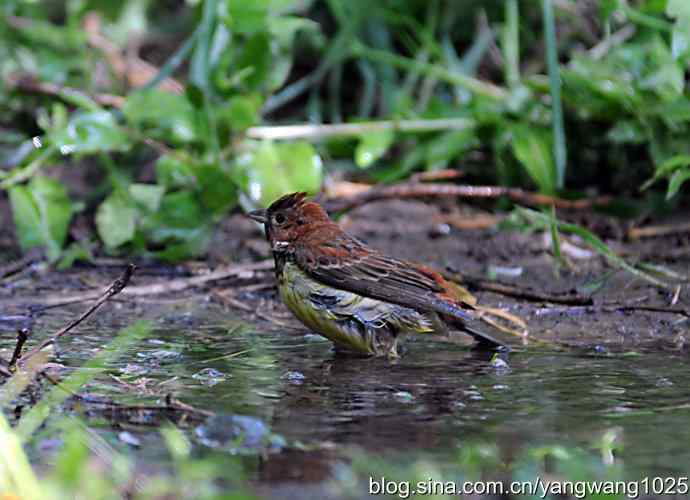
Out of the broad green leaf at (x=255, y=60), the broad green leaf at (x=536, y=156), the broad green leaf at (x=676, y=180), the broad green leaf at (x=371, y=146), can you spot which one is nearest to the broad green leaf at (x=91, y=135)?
the broad green leaf at (x=255, y=60)

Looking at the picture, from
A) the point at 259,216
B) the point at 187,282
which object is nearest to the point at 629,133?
the point at 259,216

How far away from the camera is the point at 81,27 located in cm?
898

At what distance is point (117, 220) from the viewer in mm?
6516

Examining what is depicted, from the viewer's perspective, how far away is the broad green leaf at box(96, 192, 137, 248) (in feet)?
21.2

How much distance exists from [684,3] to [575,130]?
86.1 inches

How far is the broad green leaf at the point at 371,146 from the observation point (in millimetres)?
6891

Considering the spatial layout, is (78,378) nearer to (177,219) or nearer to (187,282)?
(187,282)

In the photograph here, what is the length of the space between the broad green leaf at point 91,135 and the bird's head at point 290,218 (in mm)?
1232

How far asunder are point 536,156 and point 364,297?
219 cm

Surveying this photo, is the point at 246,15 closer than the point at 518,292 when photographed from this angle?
No

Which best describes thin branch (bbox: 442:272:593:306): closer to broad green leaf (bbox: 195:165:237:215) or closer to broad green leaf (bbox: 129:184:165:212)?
broad green leaf (bbox: 195:165:237:215)

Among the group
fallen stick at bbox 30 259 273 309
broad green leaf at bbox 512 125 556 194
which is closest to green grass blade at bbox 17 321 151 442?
fallen stick at bbox 30 259 273 309

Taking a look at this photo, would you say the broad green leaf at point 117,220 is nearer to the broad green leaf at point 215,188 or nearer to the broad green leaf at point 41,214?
the broad green leaf at point 41,214

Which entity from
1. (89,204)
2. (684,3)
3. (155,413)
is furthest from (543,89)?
(155,413)
